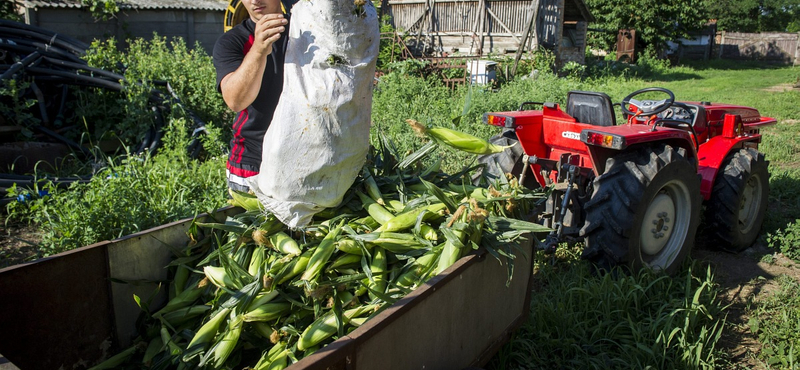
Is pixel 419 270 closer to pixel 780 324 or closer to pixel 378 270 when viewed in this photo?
pixel 378 270

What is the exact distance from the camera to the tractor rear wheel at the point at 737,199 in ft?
14.1

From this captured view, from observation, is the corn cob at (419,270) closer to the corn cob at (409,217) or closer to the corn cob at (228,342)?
the corn cob at (409,217)

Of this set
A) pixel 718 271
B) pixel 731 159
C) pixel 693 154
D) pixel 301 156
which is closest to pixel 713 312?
pixel 718 271

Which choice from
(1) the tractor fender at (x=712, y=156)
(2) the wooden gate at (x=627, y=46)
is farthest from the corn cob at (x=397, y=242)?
(2) the wooden gate at (x=627, y=46)

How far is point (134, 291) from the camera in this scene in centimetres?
248

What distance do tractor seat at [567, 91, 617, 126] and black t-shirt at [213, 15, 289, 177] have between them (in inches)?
107

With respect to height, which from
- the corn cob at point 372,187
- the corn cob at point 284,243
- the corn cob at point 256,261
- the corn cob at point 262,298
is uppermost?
the corn cob at point 372,187

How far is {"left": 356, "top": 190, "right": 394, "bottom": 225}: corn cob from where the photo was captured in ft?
7.81

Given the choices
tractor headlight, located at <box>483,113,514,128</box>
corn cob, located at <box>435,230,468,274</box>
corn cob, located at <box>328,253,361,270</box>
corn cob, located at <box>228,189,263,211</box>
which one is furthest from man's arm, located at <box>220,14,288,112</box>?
tractor headlight, located at <box>483,113,514,128</box>

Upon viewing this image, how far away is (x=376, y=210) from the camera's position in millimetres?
2416

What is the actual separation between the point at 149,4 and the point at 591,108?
1263 cm

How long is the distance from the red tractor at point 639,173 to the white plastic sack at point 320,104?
0.92 m

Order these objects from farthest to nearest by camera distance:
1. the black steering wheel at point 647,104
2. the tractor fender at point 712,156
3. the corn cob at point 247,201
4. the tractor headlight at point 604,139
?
the tractor fender at point 712,156, the black steering wheel at point 647,104, the tractor headlight at point 604,139, the corn cob at point 247,201

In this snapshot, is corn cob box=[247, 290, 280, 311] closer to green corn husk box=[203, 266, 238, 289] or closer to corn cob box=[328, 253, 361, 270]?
green corn husk box=[203, 266, 238, 289]
